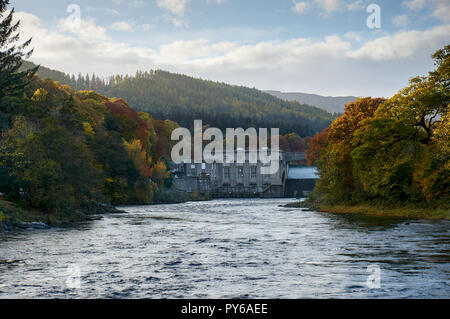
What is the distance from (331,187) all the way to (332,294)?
43.2 metres

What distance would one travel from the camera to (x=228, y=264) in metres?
18.5

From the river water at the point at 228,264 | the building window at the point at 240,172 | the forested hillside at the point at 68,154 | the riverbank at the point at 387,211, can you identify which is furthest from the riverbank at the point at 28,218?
the building window at the point at 240,172

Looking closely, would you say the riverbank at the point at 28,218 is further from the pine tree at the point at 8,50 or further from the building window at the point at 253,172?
the building window at the point at 253,172

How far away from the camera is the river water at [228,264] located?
1370 centimetres

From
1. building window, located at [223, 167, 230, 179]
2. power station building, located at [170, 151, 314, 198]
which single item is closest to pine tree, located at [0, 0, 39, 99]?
power station building, located at [170, 151, 314, 198]

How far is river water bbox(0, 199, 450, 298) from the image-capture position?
13.7 m

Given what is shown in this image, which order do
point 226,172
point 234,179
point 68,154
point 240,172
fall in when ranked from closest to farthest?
1. point 68,154
2. point 234,179
3. point 240,172
4. point 226,172

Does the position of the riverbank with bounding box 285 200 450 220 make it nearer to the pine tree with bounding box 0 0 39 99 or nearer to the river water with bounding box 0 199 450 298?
the river water with bounding box 0 199 450 298

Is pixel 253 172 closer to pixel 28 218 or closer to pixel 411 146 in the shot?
pixel 411 146

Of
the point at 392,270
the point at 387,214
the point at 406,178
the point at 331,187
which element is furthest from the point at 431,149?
the point at 392,270

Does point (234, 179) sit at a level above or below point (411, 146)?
below

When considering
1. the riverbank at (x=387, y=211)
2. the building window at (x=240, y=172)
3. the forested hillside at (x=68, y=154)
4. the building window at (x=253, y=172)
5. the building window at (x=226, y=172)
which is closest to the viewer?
the riverbank at (x=387, y=211)

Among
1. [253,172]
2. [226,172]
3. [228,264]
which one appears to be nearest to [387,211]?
[228,264]

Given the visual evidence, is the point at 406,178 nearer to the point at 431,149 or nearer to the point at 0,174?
the point at 431,149
